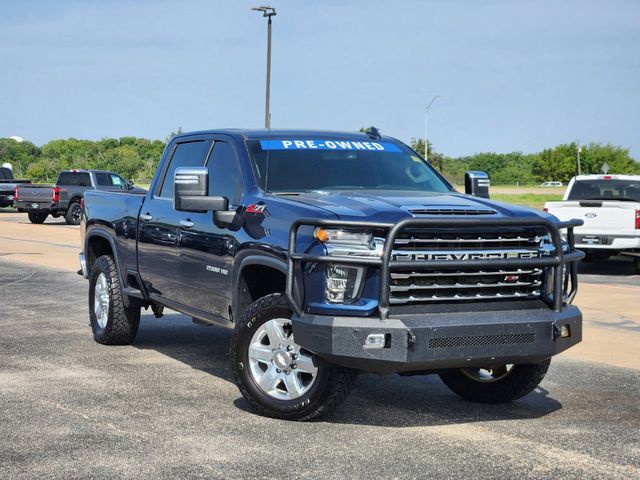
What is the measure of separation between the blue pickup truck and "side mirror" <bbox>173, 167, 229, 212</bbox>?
0.04 feet

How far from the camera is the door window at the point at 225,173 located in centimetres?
767

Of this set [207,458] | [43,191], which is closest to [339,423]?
[207,458]

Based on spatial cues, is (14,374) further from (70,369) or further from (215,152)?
(215,152)

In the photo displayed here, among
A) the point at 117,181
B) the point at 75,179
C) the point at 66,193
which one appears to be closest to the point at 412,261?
the point at 117,181

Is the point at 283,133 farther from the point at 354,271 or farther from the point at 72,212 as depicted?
the point at 72,212

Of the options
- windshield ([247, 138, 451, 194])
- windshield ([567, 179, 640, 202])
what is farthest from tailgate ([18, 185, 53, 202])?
windshield ([247, 138, 451, 194])

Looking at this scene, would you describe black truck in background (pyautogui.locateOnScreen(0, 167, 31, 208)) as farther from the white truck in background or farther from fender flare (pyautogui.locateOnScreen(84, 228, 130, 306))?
fender flare (pyautogui.locateOnScreen(84, 228, 130, 306))

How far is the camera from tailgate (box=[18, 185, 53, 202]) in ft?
118

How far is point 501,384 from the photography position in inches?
291

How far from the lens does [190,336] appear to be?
10.6 metres

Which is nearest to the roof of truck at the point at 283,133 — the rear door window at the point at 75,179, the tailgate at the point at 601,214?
the tailgate at the point at 601,214

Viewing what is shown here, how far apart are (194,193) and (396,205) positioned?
1.63m

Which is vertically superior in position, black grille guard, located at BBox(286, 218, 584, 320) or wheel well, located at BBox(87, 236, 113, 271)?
black grille guard, located at BBox(286, 218, 584, 320)

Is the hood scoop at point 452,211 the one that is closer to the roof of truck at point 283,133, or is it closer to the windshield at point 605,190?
the roof of truck at point 283,133
